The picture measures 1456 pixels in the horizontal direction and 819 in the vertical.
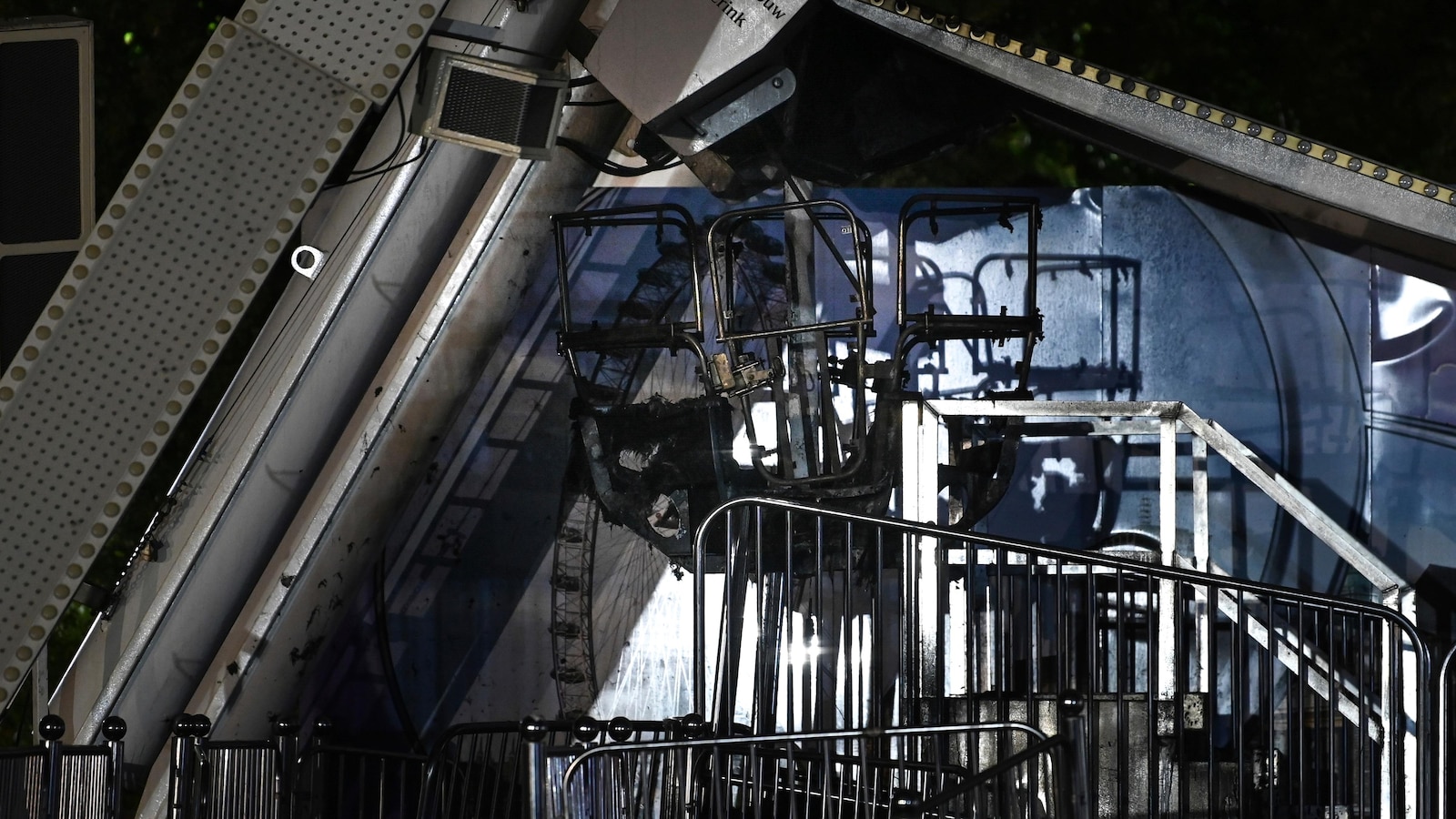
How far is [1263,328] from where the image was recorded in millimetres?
7086

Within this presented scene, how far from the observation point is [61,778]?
5246mm

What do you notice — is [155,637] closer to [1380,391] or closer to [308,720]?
[308,720]

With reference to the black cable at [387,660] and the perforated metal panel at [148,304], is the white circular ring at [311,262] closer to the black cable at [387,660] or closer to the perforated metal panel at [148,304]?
the perforated metal panel at [148,304]

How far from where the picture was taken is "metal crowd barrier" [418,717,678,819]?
471 centimetres

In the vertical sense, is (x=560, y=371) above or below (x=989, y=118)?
below

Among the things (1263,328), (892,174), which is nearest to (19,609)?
(892,174)

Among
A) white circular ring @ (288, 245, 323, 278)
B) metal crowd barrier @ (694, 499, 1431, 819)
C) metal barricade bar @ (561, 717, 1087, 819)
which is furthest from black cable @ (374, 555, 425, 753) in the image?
metal barricade bar @ (561, 717, 1087, 819)

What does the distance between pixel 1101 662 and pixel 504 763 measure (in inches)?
119

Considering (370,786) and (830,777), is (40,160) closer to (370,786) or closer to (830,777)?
(370,786)

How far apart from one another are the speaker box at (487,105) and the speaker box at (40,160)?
1579mm

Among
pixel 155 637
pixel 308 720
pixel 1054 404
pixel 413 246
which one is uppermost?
pixel 413 246

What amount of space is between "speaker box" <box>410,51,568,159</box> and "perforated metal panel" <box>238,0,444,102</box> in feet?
0.55

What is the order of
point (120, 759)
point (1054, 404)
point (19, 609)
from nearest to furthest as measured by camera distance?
1. point (120, 759)
2. point (19, 609)
3. point (1054, 404)

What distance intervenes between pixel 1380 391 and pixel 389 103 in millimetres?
4933
